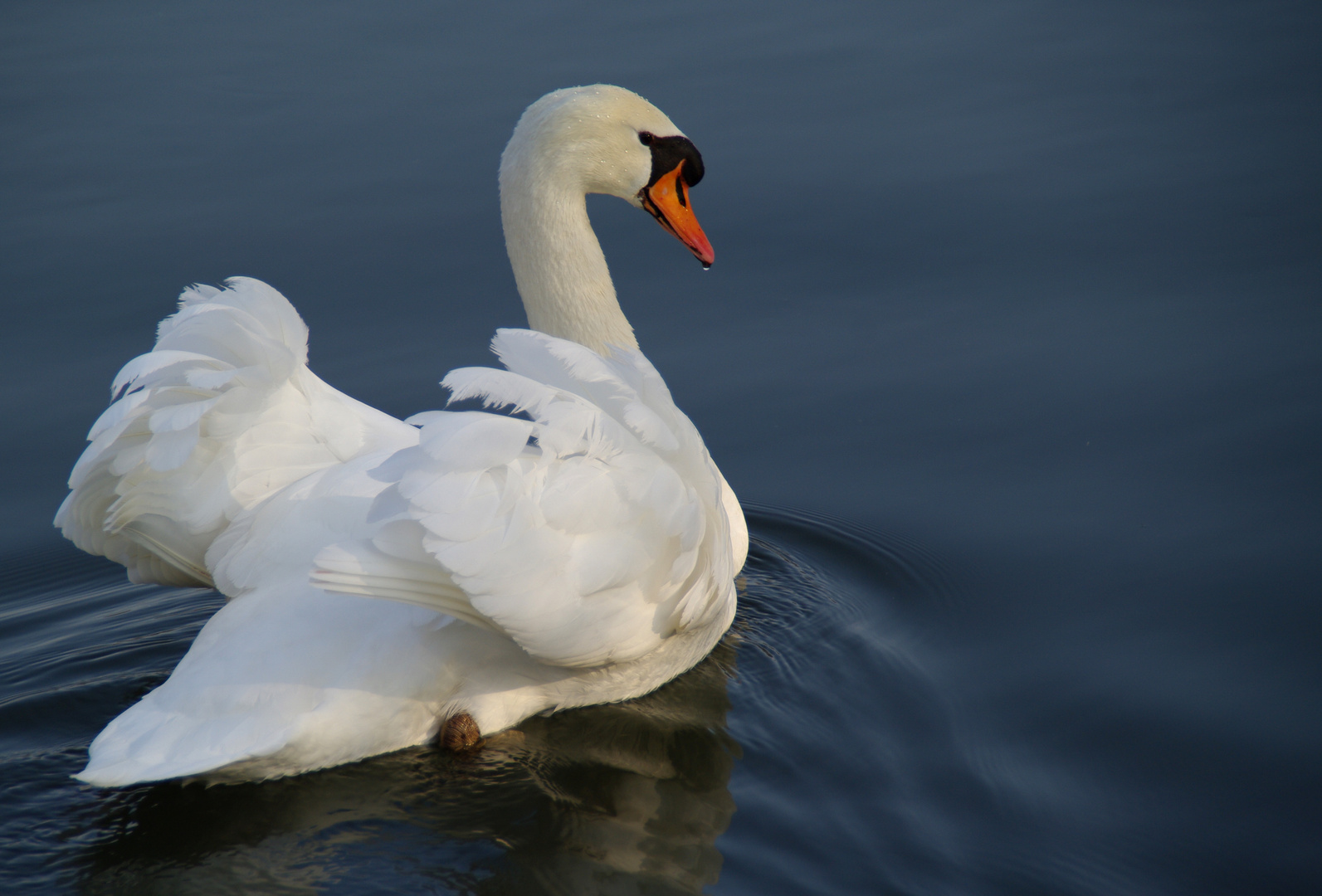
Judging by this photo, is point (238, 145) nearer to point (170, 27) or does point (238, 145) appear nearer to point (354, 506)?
point (170, 27)

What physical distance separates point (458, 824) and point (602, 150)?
2.95m

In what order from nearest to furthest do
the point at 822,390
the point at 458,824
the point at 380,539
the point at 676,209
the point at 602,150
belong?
the point at 380,539, the point at 458,824, the point at 602,150, the point at 676,209, the point at 822,390

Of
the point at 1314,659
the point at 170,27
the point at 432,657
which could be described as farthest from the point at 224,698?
the point at 170,27

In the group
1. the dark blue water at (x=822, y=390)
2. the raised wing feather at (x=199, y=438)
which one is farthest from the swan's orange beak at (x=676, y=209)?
the raised wing feather at (x=199, y=438)

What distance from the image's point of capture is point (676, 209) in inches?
240

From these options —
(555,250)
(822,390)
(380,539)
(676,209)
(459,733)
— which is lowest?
(459,733)

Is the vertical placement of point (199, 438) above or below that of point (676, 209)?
below

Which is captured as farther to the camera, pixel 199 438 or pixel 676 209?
pixel 676 209

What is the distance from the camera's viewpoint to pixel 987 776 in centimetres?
444

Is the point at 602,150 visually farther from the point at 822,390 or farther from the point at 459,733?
the point at 459,733

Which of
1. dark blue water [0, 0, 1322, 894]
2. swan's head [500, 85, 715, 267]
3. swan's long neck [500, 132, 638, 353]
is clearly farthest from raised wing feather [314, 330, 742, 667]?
swan's head [500, 85, 715, 267]

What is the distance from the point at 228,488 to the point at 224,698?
1.04 m

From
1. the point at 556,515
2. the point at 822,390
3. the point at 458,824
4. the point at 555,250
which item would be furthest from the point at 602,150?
the point at 458,824

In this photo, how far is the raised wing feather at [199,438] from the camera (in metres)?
4.45
